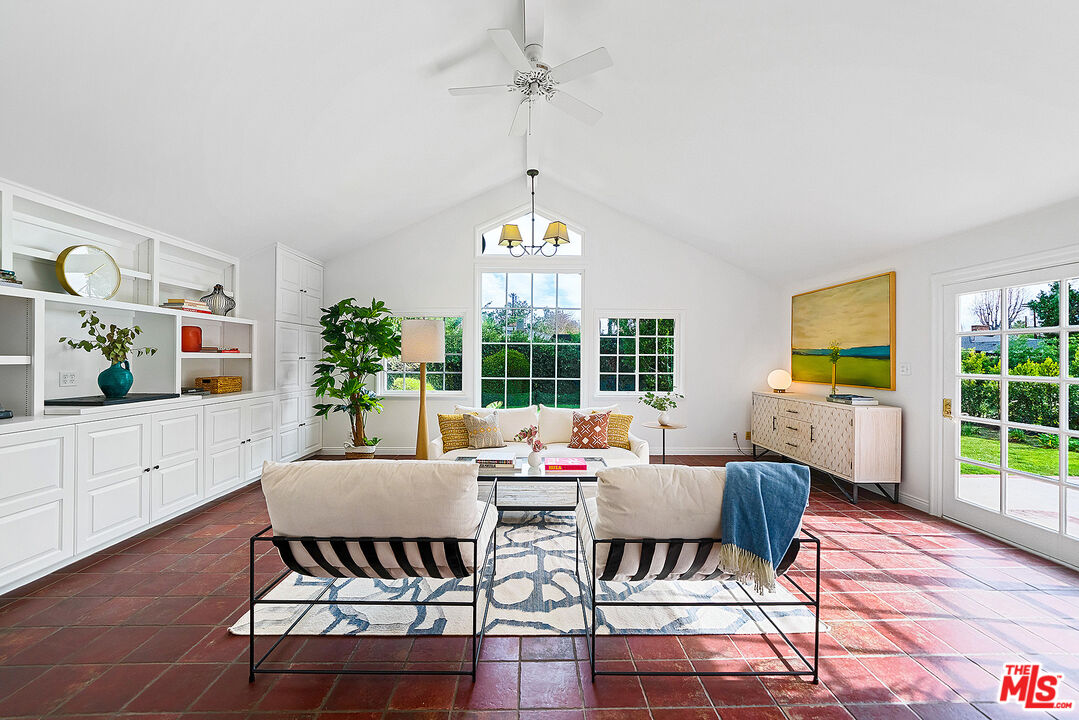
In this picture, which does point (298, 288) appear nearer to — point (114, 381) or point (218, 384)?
point (218, 384)

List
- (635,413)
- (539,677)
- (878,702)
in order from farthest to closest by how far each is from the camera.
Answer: (635,413), (539,677), (878,702)

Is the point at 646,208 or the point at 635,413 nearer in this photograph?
the point at 646,208

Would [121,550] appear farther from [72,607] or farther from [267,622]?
[267,622]

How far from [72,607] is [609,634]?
8.93 feet

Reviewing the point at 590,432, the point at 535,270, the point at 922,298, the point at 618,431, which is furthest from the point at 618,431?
the point at 922,298

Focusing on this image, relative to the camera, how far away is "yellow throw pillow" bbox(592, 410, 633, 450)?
4617 millimetres

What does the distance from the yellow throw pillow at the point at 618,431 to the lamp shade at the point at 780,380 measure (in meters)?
2.25

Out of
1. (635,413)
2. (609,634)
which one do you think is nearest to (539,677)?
(609,634)

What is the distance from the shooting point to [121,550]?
3188 mm

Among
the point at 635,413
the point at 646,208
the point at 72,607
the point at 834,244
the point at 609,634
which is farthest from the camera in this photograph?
the point at 635,413

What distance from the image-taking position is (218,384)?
4441mm

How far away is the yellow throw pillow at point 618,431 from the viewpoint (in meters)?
4.62

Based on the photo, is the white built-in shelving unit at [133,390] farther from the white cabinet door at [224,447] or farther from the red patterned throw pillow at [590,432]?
the red patterned throw pillow at [590,432]

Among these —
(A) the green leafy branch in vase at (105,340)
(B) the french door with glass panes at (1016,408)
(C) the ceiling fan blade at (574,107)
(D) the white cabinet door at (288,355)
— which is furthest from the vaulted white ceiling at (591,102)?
(D) the white cabinet door at (288,355)
